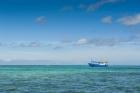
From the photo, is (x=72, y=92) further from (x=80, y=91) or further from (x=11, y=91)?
(x=11, y=91)

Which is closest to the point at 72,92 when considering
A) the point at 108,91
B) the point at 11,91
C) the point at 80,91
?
the point at 80,91

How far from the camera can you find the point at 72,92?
42.0 meters

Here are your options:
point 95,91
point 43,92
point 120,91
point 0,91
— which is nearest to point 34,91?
point 43,92

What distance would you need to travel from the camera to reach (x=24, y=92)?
4138 centimetres

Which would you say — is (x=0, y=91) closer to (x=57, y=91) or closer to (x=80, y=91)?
(x=57, y=91)

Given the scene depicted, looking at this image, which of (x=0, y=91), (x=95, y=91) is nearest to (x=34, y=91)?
(x=0, y=91)

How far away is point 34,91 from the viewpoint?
42531 mm

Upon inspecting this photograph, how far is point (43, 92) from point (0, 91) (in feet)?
17.0

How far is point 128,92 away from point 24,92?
1258cm

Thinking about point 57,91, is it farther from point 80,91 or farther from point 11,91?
point 11,91

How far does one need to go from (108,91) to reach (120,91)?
1.58 meters

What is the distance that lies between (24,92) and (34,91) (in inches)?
61.9

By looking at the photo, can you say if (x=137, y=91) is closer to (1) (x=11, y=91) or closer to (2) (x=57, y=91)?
(2) (x=57, y=91)

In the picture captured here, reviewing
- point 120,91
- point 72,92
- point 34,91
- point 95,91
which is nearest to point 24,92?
point 34,91
